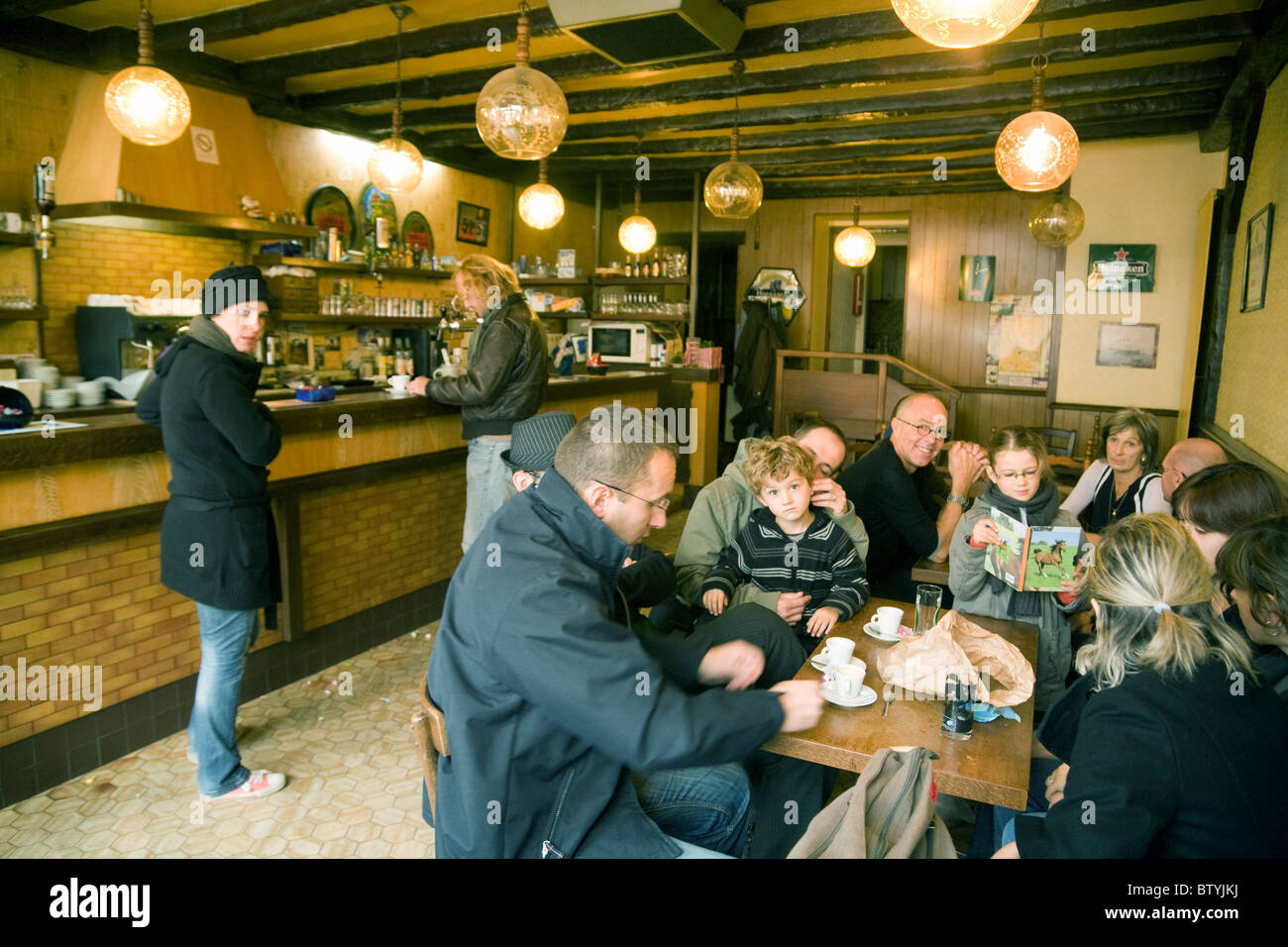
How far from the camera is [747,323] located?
398 inches

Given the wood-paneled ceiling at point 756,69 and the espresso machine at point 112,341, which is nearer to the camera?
the wood-paneled ceiling at point 756,69

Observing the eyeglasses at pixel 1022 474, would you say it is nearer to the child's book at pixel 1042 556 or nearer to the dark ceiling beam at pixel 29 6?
the child's book at pixel 1042 556

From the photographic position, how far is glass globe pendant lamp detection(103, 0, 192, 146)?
3688 millimetres

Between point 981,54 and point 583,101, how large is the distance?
2.79 m

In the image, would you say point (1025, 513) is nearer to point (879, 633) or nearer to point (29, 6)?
point (879, 633)

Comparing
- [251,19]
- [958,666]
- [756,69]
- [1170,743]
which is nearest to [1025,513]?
[958,666]

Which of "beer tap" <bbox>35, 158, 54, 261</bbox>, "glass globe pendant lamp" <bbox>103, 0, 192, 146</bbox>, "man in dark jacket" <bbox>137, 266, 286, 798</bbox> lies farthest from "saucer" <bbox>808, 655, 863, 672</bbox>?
"beer tap" <bbox>35, 158, 54, 261</bbox>

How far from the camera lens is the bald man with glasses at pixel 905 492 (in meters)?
3.53

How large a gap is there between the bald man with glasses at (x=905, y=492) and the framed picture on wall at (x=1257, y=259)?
2.37 meters

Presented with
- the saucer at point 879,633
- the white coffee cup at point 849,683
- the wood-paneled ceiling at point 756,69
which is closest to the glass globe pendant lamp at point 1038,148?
the wood-paneled ceiling at point 756,69

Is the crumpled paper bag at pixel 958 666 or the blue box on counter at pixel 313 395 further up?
the blue box on counter at pixel 313 395

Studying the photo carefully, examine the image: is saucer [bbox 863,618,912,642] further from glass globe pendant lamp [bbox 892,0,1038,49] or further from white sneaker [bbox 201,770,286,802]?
white sneaker [bbox 201,770,286,802]
